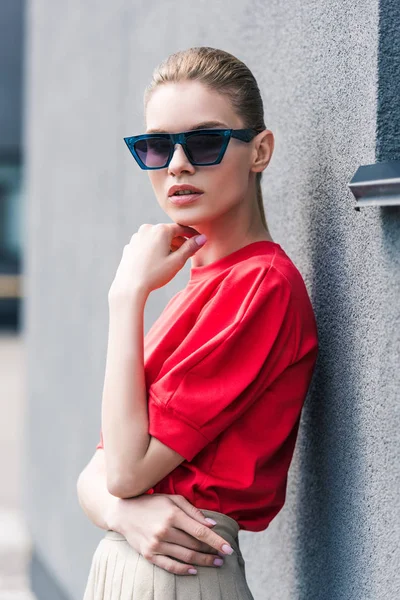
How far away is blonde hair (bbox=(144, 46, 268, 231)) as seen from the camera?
1.73 m

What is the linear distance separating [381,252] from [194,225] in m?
0.36

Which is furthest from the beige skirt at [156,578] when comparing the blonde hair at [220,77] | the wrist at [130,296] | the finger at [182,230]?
the blonde hair at [220,77]

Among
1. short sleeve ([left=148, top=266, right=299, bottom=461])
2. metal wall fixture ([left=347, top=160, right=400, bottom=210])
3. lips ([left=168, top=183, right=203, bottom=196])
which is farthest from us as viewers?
lips ([left=168, top=183, right=203, bottom=196])

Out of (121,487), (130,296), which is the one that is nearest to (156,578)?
(121,487)

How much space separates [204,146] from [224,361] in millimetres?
375

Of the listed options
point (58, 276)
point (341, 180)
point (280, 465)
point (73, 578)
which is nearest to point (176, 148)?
point (341, 180)

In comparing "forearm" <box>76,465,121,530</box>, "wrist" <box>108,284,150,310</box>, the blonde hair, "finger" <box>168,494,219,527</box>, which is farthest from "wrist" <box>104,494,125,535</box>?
the blonde hair

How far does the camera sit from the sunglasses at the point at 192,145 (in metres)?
1.69

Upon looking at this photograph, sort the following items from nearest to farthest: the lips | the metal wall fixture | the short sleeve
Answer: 1. the metal wall fixture
2. the short sleeve
3. the lips

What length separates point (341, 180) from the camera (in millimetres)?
1827

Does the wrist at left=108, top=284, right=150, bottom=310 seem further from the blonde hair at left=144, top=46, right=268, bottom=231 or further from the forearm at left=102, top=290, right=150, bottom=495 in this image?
the blonde hair at left=144, top=46, right=268, bottom=231

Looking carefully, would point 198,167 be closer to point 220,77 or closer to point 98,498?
point 220,77

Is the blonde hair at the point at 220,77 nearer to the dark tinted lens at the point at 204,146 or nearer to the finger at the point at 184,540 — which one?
the dark tinted lens at the point at 204,146

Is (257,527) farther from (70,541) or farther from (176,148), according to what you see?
(70,541)
